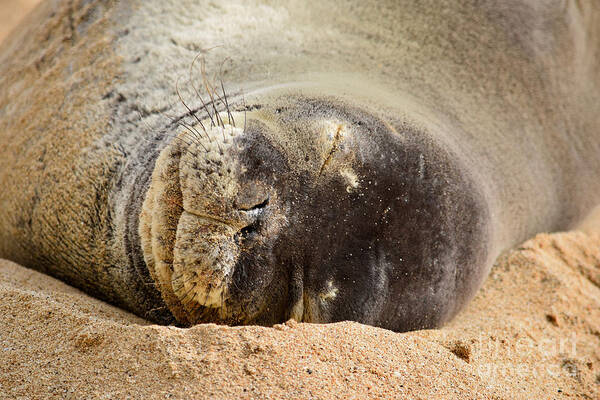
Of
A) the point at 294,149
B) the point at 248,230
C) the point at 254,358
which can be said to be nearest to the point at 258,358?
the point at 254,358

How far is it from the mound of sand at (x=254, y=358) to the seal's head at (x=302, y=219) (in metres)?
0.13

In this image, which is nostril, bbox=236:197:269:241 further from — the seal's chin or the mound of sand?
the mound of sand

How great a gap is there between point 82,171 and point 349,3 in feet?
5.44

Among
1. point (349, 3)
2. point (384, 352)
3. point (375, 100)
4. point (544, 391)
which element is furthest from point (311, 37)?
point (544, 391)

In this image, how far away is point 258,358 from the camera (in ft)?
5.89

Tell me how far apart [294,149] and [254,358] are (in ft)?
2.37

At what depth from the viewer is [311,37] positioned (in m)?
3.06

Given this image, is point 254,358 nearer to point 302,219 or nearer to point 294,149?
point 302,219

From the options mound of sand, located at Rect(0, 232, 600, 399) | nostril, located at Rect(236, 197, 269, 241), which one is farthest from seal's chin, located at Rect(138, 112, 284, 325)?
mound of sand, located at Rect(0, 232, 600, 399)

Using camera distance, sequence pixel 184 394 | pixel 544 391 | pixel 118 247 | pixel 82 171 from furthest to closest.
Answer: pixel 82 171, pixel 118 247, pixel 544 391, pixel 184 394

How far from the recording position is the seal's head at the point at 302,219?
1947mm

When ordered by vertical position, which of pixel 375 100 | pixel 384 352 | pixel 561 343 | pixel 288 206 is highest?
pixel 375 100

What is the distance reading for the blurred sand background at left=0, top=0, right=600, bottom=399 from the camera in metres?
1.69

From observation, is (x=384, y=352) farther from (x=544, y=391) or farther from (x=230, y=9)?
(x=230, y=9)
